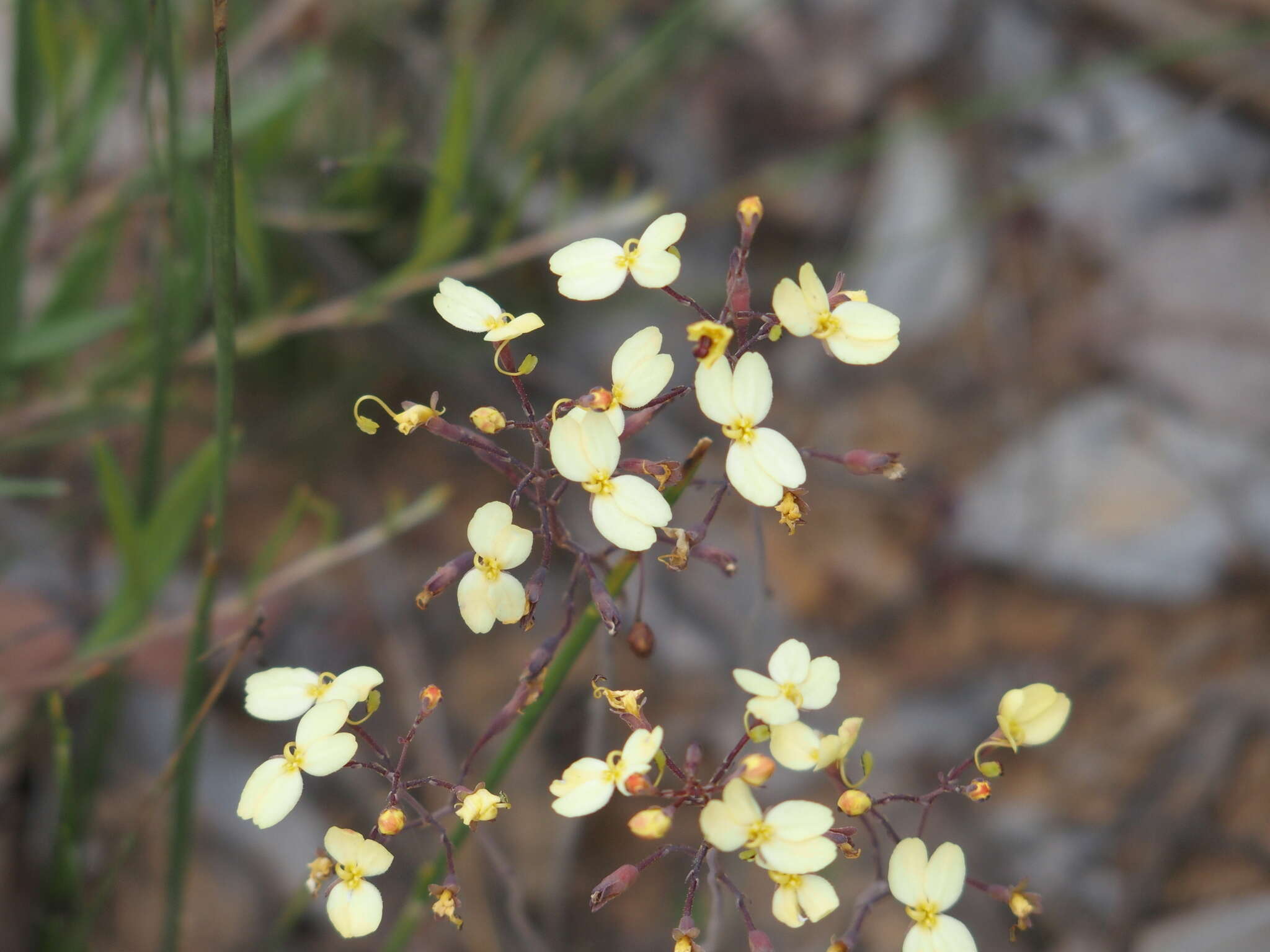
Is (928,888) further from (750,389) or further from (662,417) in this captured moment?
(662,417)

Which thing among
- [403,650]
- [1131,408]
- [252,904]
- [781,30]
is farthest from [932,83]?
[252,904]

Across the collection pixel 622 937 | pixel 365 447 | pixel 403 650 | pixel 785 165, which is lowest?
pixel 622 937

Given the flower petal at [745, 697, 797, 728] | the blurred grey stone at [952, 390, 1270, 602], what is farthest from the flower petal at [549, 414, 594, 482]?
the blurred grey stone at [952, 390, 1270, 602]

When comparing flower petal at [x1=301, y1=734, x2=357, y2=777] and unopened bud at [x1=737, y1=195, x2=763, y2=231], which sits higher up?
unopened bud at [x1=737, y1=195, x2=763, y2=231]

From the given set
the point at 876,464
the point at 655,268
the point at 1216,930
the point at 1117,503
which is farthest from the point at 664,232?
the point at 1117,503

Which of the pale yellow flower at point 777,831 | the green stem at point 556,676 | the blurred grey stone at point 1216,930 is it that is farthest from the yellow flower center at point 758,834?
the blurred grey stone at point 1216,930

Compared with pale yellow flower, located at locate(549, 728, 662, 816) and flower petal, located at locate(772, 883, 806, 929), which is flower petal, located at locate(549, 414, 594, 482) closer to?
pale yellow flower, located at locate(549, 728, 662, 816)

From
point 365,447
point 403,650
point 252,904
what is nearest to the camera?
point 252,904

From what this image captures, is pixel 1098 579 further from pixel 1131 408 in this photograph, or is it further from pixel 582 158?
pixel 582 158
